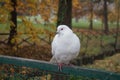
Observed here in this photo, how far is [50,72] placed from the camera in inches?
169

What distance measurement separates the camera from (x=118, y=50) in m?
21.9

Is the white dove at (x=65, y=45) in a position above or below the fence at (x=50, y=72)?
above

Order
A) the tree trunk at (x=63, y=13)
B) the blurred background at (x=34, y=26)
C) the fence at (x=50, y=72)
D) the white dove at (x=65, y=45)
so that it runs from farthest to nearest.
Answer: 1. the blurred background at (x=34, y=26)
2. the tree trunk at (x=63, y=13)
3. the white dove at (x=65, y=45)
4. the fence at (x=50, y=72)

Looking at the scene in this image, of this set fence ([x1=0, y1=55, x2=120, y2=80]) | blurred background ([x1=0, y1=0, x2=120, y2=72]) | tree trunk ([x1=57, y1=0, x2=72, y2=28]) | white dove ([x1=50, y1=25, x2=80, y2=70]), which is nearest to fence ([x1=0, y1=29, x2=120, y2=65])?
blurred background ([x1=0, y1=0, x2=120, y2=72])

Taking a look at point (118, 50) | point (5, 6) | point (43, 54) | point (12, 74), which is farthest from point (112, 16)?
point (12, 74)

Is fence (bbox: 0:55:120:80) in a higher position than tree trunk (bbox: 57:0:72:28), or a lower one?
lower

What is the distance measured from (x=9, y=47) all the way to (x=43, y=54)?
2.00 metres

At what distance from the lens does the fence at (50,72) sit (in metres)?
3.72

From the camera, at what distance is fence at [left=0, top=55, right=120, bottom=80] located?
3.72 meters

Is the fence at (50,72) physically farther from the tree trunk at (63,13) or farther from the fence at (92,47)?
the fence at (92,47)

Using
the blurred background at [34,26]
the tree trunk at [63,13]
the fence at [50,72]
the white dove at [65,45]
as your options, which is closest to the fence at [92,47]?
the blurred background at [34,26]

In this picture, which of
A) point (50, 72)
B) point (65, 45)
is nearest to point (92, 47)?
point (65, 45)

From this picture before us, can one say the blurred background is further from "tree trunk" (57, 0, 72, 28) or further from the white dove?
the white dove

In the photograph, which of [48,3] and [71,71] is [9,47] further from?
[71,71]
